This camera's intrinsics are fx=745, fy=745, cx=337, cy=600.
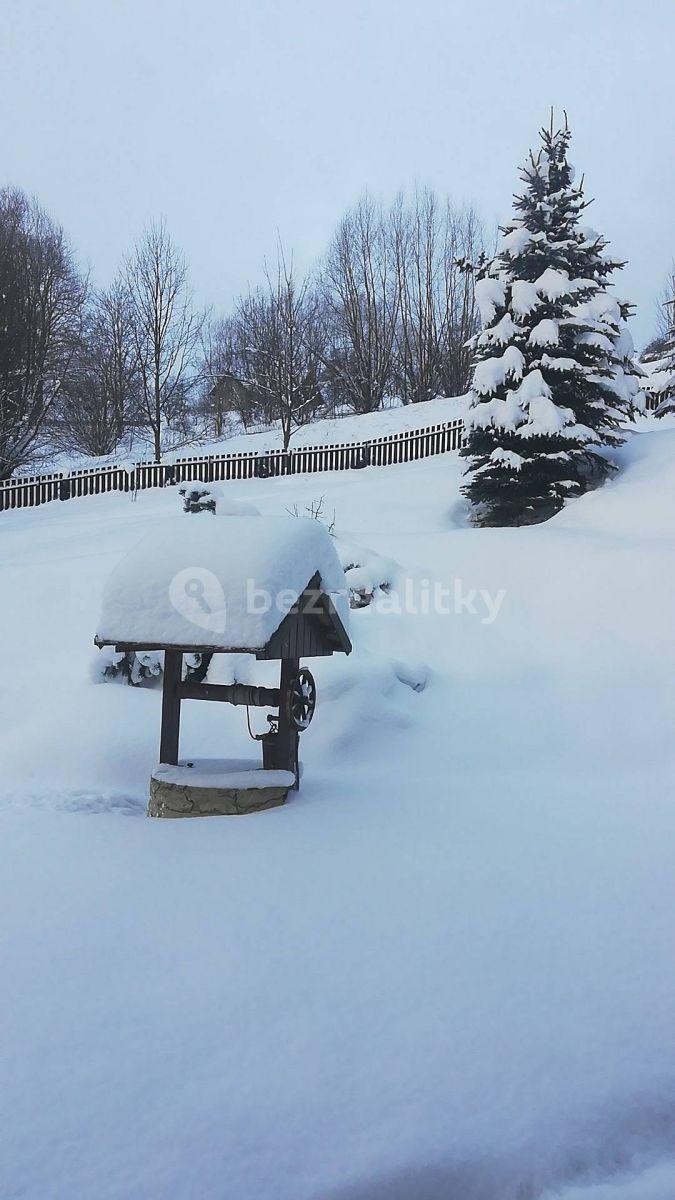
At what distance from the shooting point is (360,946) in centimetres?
332

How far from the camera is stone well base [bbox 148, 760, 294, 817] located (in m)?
4.84

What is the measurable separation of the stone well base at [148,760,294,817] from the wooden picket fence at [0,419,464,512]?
17.0 metres

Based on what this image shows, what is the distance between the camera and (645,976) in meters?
3.15

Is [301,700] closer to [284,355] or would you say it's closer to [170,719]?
[170,719]

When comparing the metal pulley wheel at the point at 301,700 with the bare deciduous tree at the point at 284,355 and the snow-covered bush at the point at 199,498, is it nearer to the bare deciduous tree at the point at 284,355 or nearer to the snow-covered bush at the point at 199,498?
the snow-covered bush at the point at 199,498

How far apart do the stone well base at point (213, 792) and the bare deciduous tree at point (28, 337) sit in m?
21.6

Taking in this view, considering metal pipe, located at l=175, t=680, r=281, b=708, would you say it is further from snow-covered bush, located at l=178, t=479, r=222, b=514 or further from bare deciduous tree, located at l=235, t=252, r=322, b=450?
bare deciduous tree, located at l=235, t=252, r=322, b=450

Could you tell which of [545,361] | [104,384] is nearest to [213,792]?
[545,361]

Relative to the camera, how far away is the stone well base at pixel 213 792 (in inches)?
190

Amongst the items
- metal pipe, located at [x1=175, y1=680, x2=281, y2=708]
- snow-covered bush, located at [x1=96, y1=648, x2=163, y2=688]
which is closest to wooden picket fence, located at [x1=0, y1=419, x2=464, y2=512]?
snow-covered bush, located at [x1=96, y1=648, x2=163, y2=688]

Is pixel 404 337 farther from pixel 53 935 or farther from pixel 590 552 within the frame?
pixel 53 935

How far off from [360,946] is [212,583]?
2.24 m

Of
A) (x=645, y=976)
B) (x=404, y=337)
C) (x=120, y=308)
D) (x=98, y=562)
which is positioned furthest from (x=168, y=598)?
(x=404, y=337)

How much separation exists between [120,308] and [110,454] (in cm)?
625
